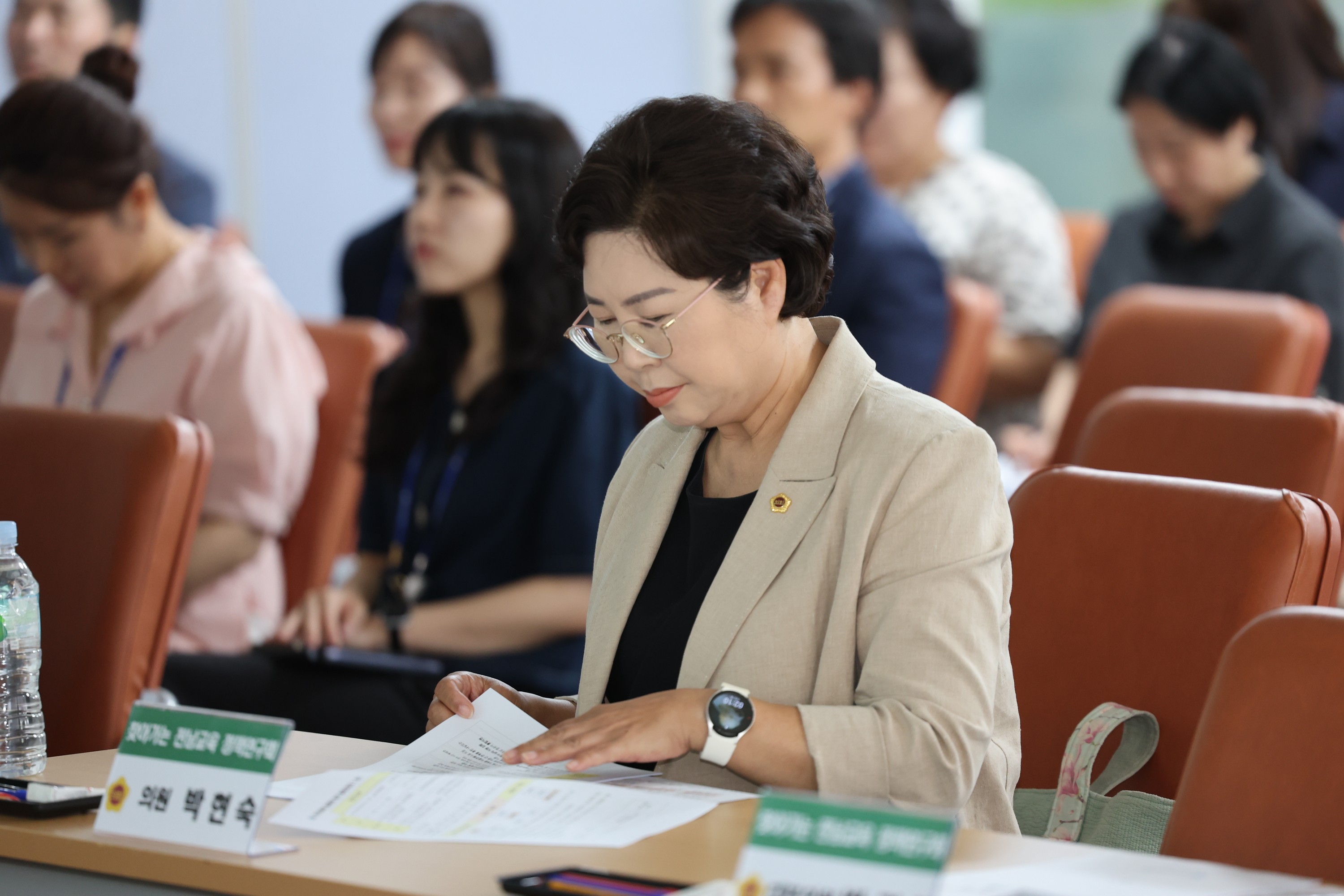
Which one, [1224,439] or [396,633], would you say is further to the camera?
[396,633]

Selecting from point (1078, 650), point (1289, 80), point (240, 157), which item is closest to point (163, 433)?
point (1078, 650)

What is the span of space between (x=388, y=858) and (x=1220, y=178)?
2957 millimetres

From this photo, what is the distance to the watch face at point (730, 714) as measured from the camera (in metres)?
1.38

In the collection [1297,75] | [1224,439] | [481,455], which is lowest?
[481,455]

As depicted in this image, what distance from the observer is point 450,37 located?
396 cm

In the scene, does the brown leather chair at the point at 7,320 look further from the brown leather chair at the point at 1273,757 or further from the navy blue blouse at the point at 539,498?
the brown leather chair at the point at 1273,757

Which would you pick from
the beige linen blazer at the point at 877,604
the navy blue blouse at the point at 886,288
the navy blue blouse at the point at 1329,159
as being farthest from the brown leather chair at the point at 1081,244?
the beige linen blazer at the point at 877,604

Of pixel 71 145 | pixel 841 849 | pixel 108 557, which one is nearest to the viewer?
pixel 841 849

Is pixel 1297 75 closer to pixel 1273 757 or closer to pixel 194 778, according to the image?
pixel 1273 757

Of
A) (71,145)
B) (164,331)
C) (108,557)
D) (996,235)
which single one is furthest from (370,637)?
(996,235)

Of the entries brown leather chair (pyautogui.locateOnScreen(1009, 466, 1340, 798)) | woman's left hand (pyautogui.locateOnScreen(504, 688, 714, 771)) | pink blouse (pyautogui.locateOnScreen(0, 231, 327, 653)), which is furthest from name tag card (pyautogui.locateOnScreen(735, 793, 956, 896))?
pink blouse (pyautogui.locateOnScreen(0, 231, 327, 653))

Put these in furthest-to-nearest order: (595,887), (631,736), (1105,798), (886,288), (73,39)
Answer: (73,39) → (886,288) → (1105,798) → (631,736) → (595,887)

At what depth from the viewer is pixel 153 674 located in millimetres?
2049

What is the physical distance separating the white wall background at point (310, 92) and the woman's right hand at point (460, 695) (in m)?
3.92
